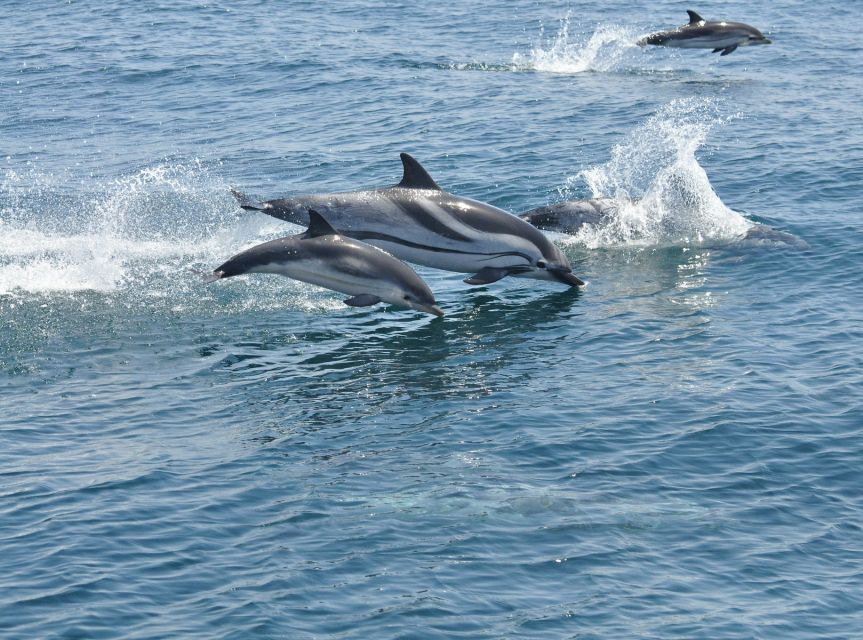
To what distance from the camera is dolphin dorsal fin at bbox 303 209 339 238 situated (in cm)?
1927

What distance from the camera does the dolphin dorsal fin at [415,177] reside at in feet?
67.5

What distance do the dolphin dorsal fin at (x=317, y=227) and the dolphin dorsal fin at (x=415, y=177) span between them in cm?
173

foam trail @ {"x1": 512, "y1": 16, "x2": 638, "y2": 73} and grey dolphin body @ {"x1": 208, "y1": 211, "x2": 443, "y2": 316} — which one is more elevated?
→ foam trail @ {"x1": 512, "y1": 16, "x2": 638, "y2": 73}

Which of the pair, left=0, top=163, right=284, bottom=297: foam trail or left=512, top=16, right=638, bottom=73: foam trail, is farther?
left=512, top=16, right=638, bottom=73: foam trail

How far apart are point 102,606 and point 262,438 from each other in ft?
14.4

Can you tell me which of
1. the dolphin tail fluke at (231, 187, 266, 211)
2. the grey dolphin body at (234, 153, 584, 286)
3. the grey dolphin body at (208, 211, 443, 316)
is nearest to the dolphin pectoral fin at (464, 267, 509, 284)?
the grey dolphin body at (234, 153, 584, 286)

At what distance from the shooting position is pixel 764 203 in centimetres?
2734

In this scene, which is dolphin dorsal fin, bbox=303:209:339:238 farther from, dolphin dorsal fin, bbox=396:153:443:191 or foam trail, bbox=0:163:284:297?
foam trail, bbox=0:163:284:297

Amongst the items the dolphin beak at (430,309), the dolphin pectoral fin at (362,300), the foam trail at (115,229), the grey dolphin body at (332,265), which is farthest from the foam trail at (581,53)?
the dolphin pectoral fin at (362,300)

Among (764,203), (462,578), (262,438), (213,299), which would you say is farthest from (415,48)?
(462,578)

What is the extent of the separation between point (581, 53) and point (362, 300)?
26.5 m

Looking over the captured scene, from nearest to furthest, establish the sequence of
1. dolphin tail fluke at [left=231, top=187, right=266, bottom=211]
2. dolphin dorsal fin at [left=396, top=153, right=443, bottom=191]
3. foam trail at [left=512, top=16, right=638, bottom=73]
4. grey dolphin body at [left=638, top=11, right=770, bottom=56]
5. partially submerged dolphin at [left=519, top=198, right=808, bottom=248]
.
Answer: dolphin tail fluke at [left=231, top=187, right=266, bottom=211] → dolphin dorsal fin at [left=396, top=153, right=443, bottom=191] → partially submerged dolphin at [left=519, top=198, right=808, bottom=248] → grey dolphin body at [left=638, top=11, right=770, bottom=56] → foam trail at [left=512, top=16, right=638, bottom=73]

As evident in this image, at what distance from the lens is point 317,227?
19438 mm

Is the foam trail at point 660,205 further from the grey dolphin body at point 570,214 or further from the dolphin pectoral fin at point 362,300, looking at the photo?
the dolphin pectoral fin at point 362,300
